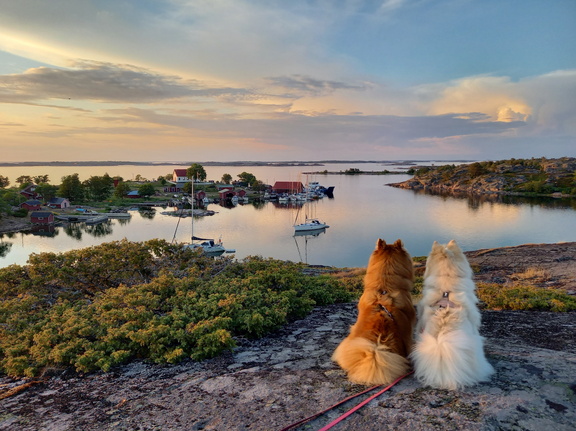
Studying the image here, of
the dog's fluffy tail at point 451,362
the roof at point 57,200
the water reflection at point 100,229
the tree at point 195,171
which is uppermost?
the tree at point 195,171

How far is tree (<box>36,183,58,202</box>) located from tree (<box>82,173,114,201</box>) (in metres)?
6.50

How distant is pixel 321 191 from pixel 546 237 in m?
62.9

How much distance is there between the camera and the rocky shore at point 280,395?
284 centimetres

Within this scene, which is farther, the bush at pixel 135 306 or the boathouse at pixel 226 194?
the boathouse at pixel 226 194

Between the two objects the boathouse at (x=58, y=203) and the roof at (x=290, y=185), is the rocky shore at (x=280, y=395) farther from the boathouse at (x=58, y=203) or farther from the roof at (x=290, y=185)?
the roof at (x=290, y=185)

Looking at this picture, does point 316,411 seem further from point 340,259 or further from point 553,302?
point 340,259

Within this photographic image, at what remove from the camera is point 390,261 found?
3969 millimetres

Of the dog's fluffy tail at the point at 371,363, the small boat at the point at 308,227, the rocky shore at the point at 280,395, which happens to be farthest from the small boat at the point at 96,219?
the dog's fluffy tail at the point at 371,363

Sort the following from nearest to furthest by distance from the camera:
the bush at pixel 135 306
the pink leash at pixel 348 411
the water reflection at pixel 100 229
Answer: the pink leash at pixel 348 411, the bush at pixel 135 306, the water reflection at pixel 100 229

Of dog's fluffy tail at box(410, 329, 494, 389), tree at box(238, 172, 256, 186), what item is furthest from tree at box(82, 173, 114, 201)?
dog's fluffy tail at box(410, 329, 494, 389)

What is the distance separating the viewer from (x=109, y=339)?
4594mm

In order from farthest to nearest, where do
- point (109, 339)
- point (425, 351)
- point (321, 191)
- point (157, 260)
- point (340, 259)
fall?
1. point (321, 191)
2. point (340, 259)
3. point (157, 260)
4. point (109, 339)
5. point (425, 351)

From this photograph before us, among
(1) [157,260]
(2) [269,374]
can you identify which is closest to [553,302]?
(2) [269,374]

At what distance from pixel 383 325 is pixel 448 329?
616mm
